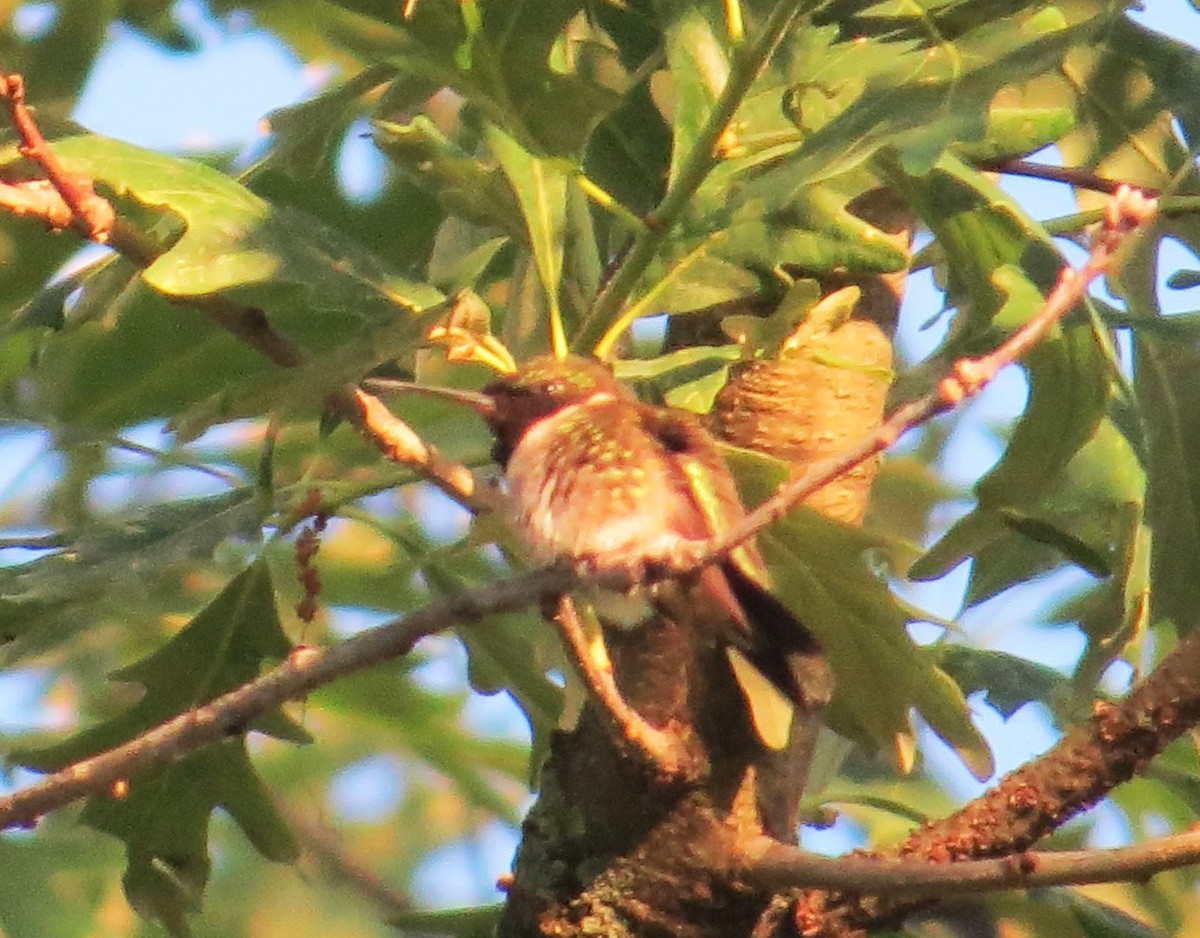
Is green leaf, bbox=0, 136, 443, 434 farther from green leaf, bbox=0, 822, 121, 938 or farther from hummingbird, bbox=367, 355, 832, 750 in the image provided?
green leaf, bbox=0, 822, 121, 938

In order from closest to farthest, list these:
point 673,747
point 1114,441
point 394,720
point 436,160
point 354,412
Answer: point 354,412 → point 673,747 → point 436,160 → point 1114,441 → point 394,720

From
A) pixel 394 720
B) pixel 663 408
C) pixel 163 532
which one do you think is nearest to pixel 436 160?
pixel 663 408

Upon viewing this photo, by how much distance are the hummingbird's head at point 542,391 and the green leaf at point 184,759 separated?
0.34 m

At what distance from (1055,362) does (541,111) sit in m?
0.51

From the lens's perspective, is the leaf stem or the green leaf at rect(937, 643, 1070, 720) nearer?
the leaf stem

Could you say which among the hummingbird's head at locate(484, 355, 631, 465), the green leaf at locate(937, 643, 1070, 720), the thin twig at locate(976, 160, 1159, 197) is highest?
the thin twig at locate(976, 160, 1159, 197)

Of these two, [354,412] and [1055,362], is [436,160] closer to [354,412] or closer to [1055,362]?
[354,412]

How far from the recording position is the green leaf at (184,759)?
1712 millimetres

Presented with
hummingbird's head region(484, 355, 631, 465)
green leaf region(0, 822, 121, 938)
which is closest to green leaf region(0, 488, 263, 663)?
hummingbird's head region(484, 355, 631, 465)

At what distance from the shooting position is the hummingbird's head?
1.42m

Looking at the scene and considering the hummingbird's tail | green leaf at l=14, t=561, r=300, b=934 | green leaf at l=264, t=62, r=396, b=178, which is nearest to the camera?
the hummingbird's tail

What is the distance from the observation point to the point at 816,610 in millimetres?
1447

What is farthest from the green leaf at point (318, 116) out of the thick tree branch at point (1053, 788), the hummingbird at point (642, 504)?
the thick tree branch at point (1053, 788)

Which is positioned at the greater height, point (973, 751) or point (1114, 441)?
point (1114, 441)
